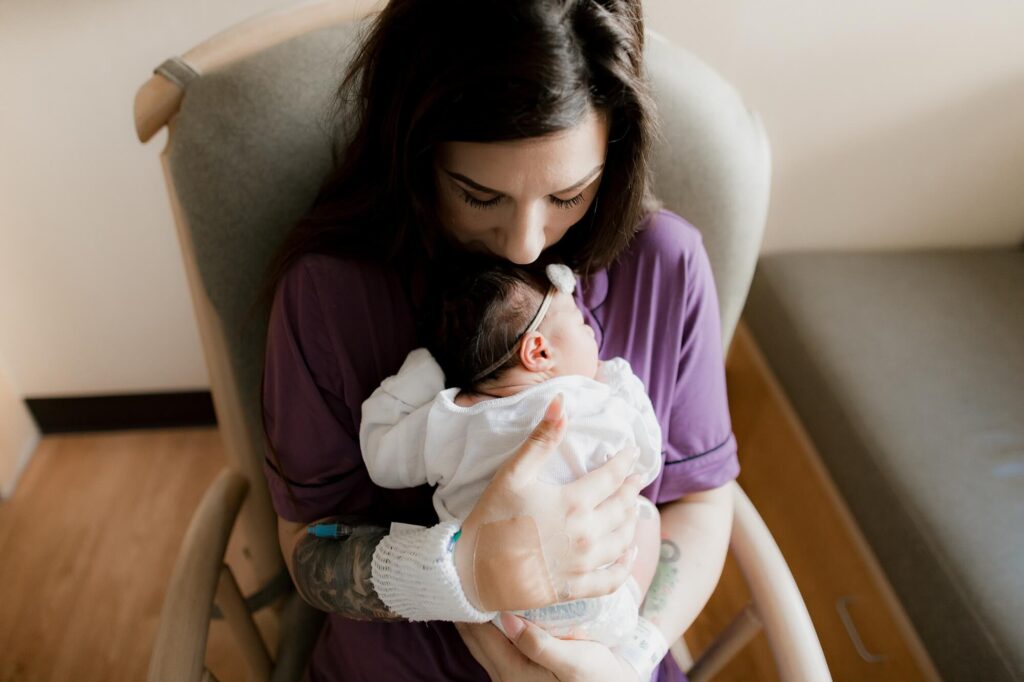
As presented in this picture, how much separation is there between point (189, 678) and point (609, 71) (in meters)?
0.70

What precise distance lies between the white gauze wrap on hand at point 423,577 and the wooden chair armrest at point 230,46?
0.52 meters

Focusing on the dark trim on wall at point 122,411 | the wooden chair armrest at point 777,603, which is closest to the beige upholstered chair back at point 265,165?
the wooden chair armrest at point 777,603

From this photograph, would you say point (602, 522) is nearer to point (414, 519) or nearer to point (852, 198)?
point (414, 519)

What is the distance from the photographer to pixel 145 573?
5.11ft

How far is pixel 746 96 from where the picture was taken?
125 cm

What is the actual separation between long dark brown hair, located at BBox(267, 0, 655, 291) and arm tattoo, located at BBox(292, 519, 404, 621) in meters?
0.29

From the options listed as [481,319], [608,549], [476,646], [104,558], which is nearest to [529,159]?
[481,319]

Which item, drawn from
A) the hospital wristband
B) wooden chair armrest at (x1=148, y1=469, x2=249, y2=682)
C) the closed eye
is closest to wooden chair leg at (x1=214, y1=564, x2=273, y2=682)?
wooden chair armrest at (x1=148, y1=469, x2=249, y2=682)

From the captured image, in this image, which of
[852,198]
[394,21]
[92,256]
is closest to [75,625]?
[92,256]

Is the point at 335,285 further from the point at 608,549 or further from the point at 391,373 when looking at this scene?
the point at 608,549

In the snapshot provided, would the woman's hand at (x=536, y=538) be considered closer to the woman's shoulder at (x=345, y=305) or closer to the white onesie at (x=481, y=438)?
the white onesie at (x=481, y=438)

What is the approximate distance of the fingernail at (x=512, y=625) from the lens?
2.30ft

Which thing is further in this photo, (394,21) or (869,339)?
(869,339)

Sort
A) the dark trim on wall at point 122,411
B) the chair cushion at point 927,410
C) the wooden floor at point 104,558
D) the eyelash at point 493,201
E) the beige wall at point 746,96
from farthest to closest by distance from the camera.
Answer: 1. the dark trim on wall at point 122,411
2. the wooden floor at point 104,558
3. the beige wall at point 746,96
4. the chair cushion at point 927,410
5. the eyelash at point 493,201
